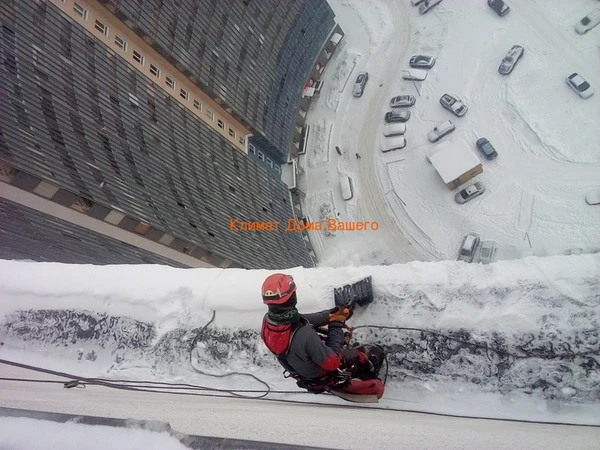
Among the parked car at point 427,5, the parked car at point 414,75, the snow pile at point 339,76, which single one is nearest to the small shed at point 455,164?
the parked car at point 414,75

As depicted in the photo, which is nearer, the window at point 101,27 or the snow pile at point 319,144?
the window at point 101,27

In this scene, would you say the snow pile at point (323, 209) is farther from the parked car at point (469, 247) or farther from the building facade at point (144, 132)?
the parked car at point (469, 247)

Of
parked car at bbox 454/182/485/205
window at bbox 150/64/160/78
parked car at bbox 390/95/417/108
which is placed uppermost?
parked car at bbox 390/95/417/108

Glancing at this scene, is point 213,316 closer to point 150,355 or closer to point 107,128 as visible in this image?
point 150,355

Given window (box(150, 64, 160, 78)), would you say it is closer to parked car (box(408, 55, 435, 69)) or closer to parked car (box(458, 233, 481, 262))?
parked car (box(408, 55, 435, 69))

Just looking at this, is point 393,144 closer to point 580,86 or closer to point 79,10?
point 580,86

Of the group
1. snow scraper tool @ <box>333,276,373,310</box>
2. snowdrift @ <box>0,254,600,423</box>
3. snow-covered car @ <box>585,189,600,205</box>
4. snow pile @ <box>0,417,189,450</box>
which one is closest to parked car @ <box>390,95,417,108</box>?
snow-covered car @ <box>585,189,600,205</box>

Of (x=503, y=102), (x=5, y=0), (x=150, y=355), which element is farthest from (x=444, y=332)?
(x=503, y=102)
